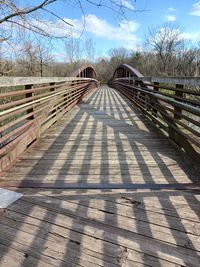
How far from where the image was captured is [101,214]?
2.03 m

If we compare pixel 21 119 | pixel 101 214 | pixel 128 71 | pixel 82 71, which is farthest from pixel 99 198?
pixel 82 71

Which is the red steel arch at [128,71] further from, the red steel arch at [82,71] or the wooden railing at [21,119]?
the wooden railing at [21,119]

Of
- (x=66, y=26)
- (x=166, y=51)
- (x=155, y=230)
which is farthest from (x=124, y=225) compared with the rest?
(x=166, y=51)

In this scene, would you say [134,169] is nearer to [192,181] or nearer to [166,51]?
[192,181]

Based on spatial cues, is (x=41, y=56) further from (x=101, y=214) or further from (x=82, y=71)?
(x=101, y=214)

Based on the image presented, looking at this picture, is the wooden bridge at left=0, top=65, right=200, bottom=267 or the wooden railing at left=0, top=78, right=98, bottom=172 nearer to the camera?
the wooden bridge at left=0, top=65, right=200, bottom=267

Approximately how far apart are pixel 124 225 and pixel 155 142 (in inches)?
99.4

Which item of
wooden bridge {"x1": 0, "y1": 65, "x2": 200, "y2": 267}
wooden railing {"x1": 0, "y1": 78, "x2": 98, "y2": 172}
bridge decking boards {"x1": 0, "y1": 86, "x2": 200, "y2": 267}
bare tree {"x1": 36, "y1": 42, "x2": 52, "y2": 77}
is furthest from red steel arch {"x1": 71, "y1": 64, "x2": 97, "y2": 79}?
bridge decking boards {"x1": 0, "y1": 86, "x2": 200, "y2": 267}

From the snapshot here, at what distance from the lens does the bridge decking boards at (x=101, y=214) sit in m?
1.60

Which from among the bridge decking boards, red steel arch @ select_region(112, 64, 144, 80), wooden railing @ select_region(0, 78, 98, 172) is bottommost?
the bridge decking boards

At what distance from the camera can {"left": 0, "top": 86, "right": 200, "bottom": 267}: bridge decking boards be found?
1.60 m

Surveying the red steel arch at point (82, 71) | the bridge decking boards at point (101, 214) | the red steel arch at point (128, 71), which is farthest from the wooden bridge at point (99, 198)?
the red steel arch at point (82, 71)

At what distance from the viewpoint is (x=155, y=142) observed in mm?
4254

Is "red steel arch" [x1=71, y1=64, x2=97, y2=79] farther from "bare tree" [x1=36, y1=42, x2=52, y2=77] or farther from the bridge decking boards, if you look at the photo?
the bridge decking boards
